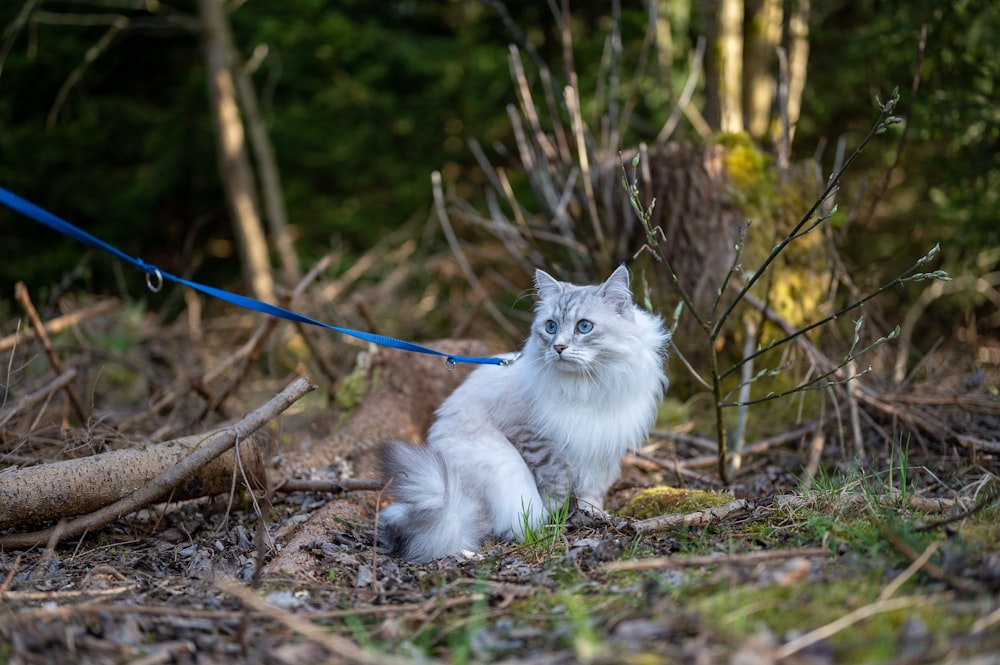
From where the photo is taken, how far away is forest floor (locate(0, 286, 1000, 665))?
2.42 meters

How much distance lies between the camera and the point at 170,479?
382 cm

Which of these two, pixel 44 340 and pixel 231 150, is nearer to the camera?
pixel 44 340

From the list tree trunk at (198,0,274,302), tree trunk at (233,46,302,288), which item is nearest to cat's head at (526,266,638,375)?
tree trunk at (198,0,274,302)

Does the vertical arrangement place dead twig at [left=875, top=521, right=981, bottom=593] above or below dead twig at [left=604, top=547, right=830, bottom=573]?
above

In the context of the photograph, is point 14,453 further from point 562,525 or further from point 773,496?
point 773,496

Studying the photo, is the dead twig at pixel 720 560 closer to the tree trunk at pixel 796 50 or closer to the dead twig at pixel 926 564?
the dead twig at pixel 926 564

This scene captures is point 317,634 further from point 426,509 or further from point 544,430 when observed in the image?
point 544,430

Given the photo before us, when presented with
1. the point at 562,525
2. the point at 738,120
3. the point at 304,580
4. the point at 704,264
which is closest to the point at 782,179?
the point at 704,264

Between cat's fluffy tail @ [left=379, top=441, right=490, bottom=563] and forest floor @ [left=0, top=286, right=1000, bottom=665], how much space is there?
127mm

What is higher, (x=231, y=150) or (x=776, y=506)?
(x=231, y=150)

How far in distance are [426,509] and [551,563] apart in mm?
654

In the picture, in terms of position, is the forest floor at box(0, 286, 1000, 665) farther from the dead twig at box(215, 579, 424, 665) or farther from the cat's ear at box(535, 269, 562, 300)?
the cat's ear at box(535, 269, 562, 300)

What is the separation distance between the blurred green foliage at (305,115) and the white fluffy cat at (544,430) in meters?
6.15

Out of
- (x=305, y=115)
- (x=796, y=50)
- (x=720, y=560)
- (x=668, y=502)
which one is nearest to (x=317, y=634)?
(x=720, y=560)
